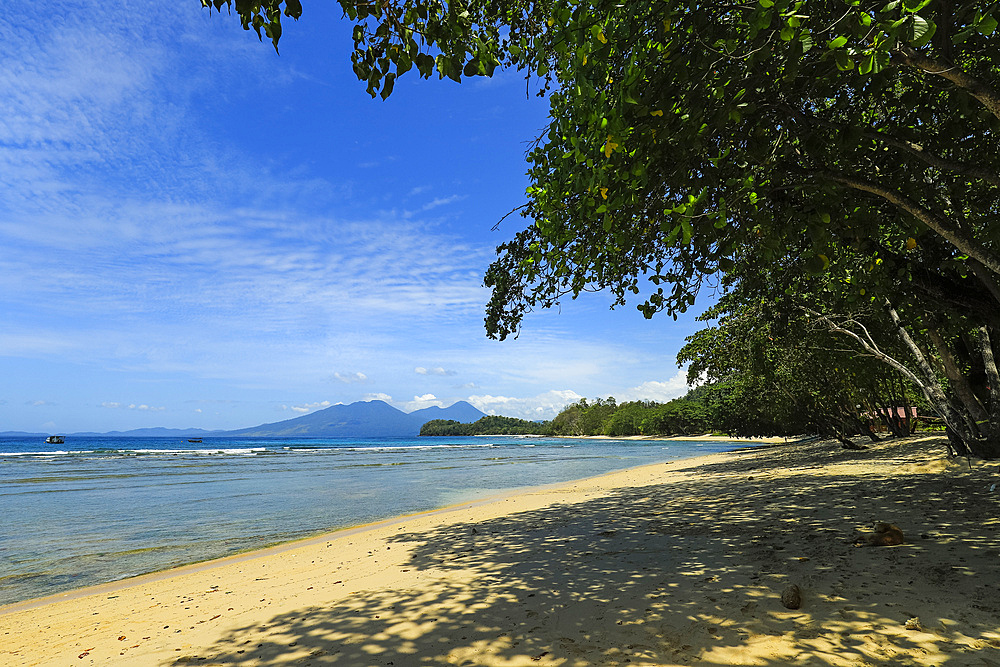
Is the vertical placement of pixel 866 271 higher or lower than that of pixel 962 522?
higher

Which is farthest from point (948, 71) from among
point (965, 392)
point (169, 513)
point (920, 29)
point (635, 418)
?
point (635, 418)

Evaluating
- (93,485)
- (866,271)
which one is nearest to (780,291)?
(866,271)

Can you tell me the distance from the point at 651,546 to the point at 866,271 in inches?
185

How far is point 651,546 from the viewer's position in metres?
6.93

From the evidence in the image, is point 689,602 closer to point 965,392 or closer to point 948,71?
point 948,71

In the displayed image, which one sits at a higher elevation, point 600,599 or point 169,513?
point 600,599

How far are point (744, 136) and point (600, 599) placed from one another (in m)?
4.67

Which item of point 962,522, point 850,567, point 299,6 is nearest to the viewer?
point 299,6

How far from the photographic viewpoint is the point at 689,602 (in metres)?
4.56

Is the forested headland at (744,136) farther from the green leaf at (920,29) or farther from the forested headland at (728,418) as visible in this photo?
the forested headland at (728,418)

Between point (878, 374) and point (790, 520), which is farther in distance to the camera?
point (878, 374)

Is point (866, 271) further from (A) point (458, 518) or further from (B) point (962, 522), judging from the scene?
(A) point (458, 518)

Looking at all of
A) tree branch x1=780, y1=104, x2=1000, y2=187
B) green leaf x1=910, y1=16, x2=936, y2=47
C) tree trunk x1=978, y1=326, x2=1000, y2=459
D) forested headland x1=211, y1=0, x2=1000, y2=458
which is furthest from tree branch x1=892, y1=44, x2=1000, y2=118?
tree trunk x1=978, y1=326, x2=1000, y2=459

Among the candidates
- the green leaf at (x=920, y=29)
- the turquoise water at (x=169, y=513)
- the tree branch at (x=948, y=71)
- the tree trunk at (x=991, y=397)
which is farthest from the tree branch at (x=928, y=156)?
the turquoise water at (x=169, y=513)
